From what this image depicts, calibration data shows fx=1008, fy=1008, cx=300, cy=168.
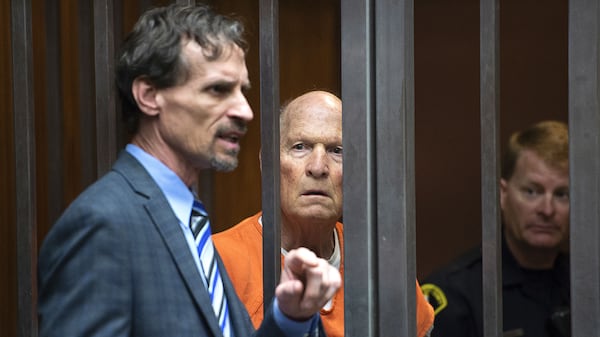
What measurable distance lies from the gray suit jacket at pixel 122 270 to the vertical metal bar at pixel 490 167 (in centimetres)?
43

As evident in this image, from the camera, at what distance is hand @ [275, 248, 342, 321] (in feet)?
4.31

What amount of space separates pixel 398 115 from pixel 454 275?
146cm

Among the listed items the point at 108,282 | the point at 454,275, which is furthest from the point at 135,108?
the point at 454,275

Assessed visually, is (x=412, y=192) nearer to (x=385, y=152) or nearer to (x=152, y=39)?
(x=385, y=152)

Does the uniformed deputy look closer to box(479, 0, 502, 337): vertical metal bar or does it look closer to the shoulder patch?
the shoulder patch

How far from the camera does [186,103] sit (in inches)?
54.9

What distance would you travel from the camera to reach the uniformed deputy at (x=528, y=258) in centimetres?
294

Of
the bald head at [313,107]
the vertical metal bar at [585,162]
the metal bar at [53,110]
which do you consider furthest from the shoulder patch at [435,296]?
the vertical metal bar at [585,162]

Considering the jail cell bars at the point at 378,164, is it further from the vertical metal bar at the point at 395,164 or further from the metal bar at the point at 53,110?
the metal bar at the point at 53,110

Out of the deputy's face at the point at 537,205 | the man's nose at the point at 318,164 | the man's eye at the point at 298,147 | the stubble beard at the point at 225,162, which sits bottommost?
the deputy's face at the point at 537,205

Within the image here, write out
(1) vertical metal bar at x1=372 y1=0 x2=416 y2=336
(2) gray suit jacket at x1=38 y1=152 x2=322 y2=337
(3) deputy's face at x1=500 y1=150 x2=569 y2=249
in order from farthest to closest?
(3) deputy's face at x1=500 y1=150 x2=569 y2=249 < (1) vertical metal bar at x1=372 y1=0 x2=416 y2=336 < (2) gray suit jacket at x1=38 y1=152 x2=322 y2=337

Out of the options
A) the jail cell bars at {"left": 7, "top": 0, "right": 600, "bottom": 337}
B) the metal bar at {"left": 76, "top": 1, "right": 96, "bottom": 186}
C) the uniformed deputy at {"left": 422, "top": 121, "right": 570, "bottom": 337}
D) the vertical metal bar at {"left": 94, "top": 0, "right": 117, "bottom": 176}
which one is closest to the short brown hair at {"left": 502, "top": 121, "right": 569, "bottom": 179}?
the uniformed deputy at {"left": 422, "top": 121, "right": 570, "bottom": 337}

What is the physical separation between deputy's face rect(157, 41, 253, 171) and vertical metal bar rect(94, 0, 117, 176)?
17.8 inches

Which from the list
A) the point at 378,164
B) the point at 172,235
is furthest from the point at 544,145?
the point at 172,235
